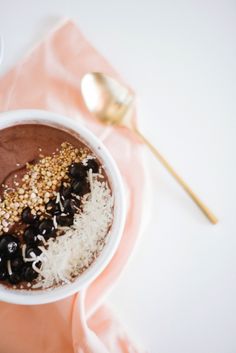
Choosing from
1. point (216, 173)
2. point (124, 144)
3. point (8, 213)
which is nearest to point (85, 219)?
point (8, 213)

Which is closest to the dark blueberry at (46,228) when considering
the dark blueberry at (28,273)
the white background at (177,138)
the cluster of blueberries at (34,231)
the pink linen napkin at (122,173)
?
the cluster of blueberries at (34,231)

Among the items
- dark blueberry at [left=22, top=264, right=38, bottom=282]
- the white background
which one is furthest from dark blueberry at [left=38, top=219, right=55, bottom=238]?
the white background

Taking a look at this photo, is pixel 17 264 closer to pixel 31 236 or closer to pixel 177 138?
A: pixel 31 236

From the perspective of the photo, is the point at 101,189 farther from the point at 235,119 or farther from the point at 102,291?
the point at 235,119

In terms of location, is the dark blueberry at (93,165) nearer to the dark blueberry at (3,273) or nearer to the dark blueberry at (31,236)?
the dark blueberry at (31,236)

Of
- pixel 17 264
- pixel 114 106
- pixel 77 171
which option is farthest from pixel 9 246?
pixel 114 106

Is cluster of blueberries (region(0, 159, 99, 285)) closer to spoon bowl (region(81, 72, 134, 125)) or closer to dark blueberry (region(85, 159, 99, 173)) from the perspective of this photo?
dark blueberry (region(85, 159, 99, 173))

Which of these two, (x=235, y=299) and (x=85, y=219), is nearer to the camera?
(x=85, y=219)
